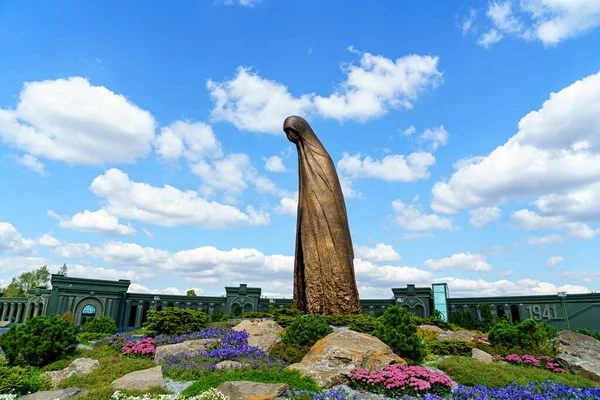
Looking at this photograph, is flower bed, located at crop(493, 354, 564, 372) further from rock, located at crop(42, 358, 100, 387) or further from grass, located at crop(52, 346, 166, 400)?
rock, located at crop(42, 358, 100, 387)

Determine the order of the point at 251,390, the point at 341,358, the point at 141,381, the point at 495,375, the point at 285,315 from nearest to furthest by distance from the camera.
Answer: the point at 251,390 → the point at 141,381 → the point at 341,358 → the point at 495,375 → the point at 285,315

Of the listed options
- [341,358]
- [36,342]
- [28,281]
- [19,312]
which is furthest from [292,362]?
[28,281]

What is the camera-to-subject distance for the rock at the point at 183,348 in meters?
13.3

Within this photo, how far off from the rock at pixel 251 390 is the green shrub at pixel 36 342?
8314 mm

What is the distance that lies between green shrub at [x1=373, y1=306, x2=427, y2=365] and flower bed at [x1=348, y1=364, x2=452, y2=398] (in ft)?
7.36

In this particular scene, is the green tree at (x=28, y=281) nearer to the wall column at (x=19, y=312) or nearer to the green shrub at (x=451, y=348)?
the wall column at (x=19, y=312)

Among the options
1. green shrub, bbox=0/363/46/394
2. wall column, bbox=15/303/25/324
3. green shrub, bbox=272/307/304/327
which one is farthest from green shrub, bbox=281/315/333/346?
wall column, bbox=15/303/25/324

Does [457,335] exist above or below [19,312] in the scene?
below

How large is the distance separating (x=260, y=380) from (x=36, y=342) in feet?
29.6

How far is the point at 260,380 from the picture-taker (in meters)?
9.55

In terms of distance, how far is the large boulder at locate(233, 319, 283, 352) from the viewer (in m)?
14.1

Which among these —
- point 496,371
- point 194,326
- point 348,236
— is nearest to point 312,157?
point 348,236

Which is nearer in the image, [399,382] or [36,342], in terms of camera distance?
[399,382]

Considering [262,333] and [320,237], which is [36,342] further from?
[320,237]
